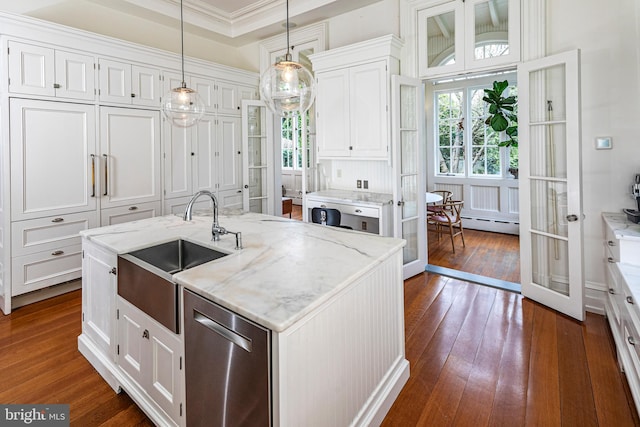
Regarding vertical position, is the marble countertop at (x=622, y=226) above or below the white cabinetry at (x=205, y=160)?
below

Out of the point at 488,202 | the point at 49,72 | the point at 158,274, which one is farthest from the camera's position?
the point at 488,202

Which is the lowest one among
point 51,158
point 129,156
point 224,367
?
point 224,367

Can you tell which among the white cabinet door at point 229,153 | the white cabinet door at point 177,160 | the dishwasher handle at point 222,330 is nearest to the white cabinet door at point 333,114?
the white cabinet door at point 229,153

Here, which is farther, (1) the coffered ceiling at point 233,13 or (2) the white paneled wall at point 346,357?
(1) the coffered ceiling at point 233,13

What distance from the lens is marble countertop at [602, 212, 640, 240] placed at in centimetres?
217

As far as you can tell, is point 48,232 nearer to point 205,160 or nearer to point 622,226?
point 205,160

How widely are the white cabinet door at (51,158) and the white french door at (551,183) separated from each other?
13.9 ft

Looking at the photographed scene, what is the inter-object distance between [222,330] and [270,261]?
17.8 inches

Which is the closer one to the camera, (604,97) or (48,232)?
(604,97)

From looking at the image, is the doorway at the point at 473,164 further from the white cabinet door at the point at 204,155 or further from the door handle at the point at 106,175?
the door handle at the point at 106,175

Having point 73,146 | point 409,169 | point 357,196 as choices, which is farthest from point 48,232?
point 409,169

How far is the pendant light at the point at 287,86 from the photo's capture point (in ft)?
7.37

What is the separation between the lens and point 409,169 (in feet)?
13.0

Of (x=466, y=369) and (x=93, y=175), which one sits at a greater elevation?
(x=93, y=175)
